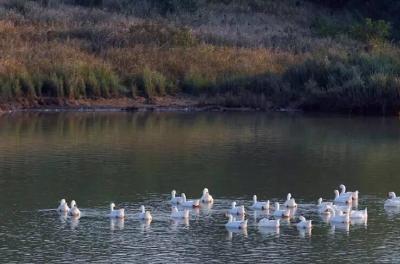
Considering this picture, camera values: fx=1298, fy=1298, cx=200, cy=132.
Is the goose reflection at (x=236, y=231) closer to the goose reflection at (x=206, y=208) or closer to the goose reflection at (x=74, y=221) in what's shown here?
the goose reflection at (x=206, y=208)

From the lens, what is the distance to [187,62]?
42969mm

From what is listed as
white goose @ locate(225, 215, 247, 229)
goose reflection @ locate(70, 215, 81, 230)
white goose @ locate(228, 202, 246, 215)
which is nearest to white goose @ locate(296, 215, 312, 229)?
white goose @ locate(225, 215, 247, 229)

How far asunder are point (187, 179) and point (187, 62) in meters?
16.9

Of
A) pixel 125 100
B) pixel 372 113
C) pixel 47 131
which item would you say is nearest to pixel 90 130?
pixel 47 131

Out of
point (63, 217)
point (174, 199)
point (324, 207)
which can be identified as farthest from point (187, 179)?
point (63, 217)

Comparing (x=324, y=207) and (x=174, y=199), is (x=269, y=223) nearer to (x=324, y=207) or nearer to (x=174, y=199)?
(x=324, y=207)

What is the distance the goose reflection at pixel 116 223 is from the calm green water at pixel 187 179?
0.07ft

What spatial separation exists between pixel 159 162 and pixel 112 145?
11.0 feet

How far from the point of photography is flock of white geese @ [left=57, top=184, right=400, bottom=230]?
21.5 m

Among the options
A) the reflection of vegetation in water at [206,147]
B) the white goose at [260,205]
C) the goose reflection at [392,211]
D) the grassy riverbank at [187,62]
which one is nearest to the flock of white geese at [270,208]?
the white goose at [260,205]

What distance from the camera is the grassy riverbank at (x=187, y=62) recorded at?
131ft

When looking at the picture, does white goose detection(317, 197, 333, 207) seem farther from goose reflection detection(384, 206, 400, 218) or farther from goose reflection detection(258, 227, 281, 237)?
goose reflection detection(258, 227, 281, 237)

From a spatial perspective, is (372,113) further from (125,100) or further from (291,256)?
(291,256)

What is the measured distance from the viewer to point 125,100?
40562 millimetres
